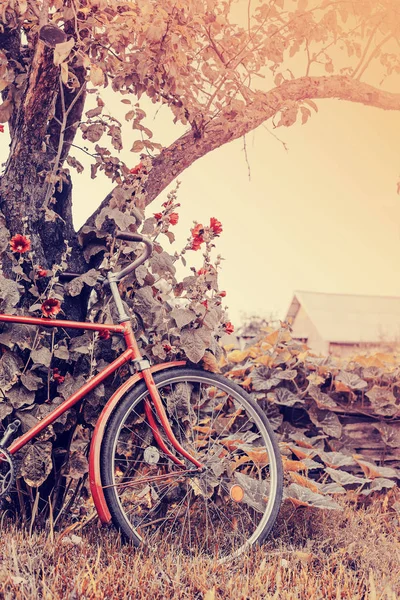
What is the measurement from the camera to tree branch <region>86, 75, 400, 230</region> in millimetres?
3404

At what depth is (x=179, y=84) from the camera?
3.39m

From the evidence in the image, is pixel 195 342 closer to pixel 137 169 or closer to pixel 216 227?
pixel 216 227

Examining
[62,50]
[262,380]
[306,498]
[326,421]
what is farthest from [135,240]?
[326,421]

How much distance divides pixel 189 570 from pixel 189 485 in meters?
0.56

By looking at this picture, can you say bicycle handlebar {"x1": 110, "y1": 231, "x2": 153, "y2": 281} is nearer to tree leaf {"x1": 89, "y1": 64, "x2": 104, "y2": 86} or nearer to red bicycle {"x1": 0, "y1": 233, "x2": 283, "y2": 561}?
red bicycle {"x1": 0, "y1": 233, "x2": 283, "y2": 561}

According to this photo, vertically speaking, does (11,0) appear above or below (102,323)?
above

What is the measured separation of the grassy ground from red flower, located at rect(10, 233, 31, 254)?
4.17 ft

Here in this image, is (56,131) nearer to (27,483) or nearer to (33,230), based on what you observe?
(33,230)

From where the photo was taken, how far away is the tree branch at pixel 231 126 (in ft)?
11.2

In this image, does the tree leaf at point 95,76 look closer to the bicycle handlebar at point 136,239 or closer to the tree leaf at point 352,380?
the bicycle handlebar at point 136,239

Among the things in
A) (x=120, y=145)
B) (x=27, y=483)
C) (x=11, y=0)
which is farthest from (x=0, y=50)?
(x=27, y=483)

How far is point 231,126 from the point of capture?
3.56 m

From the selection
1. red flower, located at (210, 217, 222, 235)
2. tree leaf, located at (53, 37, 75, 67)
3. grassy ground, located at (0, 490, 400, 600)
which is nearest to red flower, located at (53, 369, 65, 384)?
grassy ground, located at (0, 490, 400, 600)

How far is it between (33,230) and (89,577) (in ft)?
5.44
